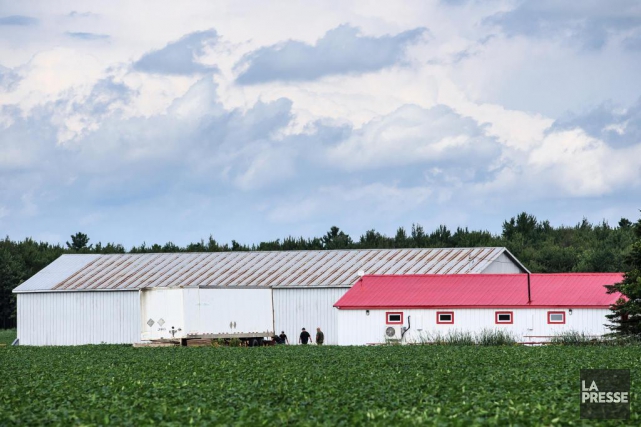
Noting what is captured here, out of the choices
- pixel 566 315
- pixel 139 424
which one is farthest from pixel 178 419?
pixel 566 315

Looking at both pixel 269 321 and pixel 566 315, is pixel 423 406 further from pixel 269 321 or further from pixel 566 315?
pixel 269 321

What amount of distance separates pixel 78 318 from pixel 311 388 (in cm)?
4385

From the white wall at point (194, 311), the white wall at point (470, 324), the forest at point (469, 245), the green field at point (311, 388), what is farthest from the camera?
the forest at point (469, 245)

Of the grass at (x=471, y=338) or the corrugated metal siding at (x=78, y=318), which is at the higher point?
the corrugated metal siding at (x=78, y=318)

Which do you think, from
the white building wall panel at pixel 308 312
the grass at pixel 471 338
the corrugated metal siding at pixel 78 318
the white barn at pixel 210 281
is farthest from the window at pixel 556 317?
the corrugated metal siding at pixel 78 318

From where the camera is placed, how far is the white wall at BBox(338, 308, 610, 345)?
46812 millimetres

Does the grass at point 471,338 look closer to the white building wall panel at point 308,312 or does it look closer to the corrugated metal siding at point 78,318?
the white building wall panel at point 308,312

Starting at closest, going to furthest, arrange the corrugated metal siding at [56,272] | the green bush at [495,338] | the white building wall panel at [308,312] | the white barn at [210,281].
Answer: the green bush at [495,338]
the white building wall panel at [308,312]
the white barn at [210,281]
the corrugated metal siding at [56,272]

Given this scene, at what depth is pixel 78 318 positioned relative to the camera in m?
62.8

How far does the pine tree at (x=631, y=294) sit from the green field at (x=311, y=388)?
484 centimetres

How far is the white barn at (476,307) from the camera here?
4712 centimetres

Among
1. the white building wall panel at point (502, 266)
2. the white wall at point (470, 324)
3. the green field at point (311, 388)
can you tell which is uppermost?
the white building wall panel at point (502, 266)

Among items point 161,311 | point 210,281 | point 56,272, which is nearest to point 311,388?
point 161,311

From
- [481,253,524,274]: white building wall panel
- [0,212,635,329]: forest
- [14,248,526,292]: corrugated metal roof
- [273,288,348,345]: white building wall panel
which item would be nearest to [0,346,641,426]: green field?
[273,288,348,345]: white building wall panel
